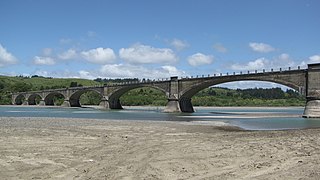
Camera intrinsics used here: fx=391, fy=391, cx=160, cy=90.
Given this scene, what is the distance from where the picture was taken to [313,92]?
64250 millimetres

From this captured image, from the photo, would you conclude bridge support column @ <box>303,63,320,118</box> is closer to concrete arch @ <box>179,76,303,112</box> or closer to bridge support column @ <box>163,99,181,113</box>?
concrete arch @ <box>179,76,303,112</box>

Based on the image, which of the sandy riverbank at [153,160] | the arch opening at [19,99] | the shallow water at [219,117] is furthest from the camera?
the arch opening at [19,99]

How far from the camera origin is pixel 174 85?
95.4 metres

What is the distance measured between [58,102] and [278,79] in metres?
125

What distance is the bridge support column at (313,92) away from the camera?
63.2 m

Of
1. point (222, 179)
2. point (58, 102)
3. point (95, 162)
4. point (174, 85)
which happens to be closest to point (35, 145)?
point (95, 162)

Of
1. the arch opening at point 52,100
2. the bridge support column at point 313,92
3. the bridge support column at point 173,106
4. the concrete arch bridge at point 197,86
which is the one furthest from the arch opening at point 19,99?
the bridge support column at point 313,92

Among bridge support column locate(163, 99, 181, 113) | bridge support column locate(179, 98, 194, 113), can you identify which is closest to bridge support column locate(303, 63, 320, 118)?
bridge support column locate(163, 99, 181, 113)

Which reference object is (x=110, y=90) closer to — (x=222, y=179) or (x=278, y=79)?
(x=278, y=79)

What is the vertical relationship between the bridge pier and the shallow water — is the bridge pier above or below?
above

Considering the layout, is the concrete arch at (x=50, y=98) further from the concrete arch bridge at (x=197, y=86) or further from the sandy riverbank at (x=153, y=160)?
the sandy riverbank at (x=153, y=160)

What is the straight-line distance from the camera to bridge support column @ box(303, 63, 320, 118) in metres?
63.2

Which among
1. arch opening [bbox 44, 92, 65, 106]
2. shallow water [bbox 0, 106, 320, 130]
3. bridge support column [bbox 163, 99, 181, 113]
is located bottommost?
shallow water [bbox 0, 106, 320, 130]

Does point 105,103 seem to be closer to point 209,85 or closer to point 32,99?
point 209,85
